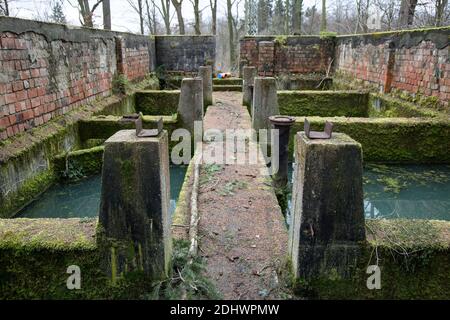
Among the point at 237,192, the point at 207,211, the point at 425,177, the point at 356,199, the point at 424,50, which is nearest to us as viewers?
the point at 356,199

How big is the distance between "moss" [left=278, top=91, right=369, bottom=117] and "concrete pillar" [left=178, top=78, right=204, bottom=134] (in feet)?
14.4

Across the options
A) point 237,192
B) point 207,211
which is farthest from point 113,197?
point 237,192

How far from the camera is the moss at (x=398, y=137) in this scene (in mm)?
7113

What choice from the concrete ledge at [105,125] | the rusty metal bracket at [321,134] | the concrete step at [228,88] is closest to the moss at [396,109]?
the concrete step at [228,88]

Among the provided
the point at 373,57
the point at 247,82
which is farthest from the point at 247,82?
the point at 373,57

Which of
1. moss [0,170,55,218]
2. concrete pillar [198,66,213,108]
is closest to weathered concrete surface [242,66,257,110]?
concrete pillar [198,66,213,108]

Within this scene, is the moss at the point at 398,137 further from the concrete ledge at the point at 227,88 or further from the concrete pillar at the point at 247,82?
the concrete ledge at the point at 227,88

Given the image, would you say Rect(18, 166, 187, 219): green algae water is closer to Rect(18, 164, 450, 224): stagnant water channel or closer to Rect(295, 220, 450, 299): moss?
Rect(18, 164, 450, 224): stagnant water channel

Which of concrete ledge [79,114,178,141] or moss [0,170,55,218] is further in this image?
concrete ledge [79,114,178,141]

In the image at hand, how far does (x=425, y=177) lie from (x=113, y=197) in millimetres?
6474

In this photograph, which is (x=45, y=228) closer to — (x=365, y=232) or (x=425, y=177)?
(x=365, y=232)

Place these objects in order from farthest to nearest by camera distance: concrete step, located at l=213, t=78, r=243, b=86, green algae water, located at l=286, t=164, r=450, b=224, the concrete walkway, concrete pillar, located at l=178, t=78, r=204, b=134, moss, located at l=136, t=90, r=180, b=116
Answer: concrete step, located at l=213, t=78, r=243, b=86, moss, located at l=136, t=90, r=180, b=116, concrete pillar, located at l=178, t=78, r=204, b=134, green algae water, located at l=286, t=164, r=450, b=224, the concrete walkway

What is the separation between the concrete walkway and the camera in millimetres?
2656
